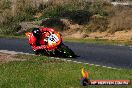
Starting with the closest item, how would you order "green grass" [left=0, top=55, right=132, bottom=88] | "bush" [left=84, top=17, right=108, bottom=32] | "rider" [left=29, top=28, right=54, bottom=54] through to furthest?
1. "green grass" [left=0, top=55, right=132, bottom=88]
2. "rider" [left=29, top=28, right=54, bottom=54]
3. "bush" [left=84, top=17, right=108, bottom=32]

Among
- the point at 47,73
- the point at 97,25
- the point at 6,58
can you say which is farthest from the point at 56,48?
the point at 97,25

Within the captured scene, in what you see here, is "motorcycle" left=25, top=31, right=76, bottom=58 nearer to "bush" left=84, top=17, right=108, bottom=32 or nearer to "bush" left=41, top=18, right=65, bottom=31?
"bush" left=84, top=17, right=108, bottom=32

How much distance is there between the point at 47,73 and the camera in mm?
16594

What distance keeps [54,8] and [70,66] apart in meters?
29.5

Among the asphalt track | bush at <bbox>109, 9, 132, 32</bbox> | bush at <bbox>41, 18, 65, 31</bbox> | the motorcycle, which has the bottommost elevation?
bush at <bbox>41, 18, 65, 31</bbox>

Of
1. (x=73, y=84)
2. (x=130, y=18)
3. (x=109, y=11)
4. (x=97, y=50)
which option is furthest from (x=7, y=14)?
(x=73, y=84)

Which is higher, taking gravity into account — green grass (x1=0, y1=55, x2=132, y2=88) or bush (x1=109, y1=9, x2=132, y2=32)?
green grass (x1=0, y1=55, x2=132, y2=88)

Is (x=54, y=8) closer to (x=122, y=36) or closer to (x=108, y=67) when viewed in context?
(x=122, y=36)

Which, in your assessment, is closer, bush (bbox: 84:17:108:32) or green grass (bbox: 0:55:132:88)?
green grass (bbox: 0:55:132:88)

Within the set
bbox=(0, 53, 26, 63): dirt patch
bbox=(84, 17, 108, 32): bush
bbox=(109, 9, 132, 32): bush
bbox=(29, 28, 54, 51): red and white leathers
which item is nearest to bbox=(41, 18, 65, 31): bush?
bbox=(84, 17, 108, 32): bush

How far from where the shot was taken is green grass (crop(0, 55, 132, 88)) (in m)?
14.5

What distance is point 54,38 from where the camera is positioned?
22672 mm

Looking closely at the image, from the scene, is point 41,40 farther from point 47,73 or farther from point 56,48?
point 47,73

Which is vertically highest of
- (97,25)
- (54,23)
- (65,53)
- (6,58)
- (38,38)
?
(38,38)
